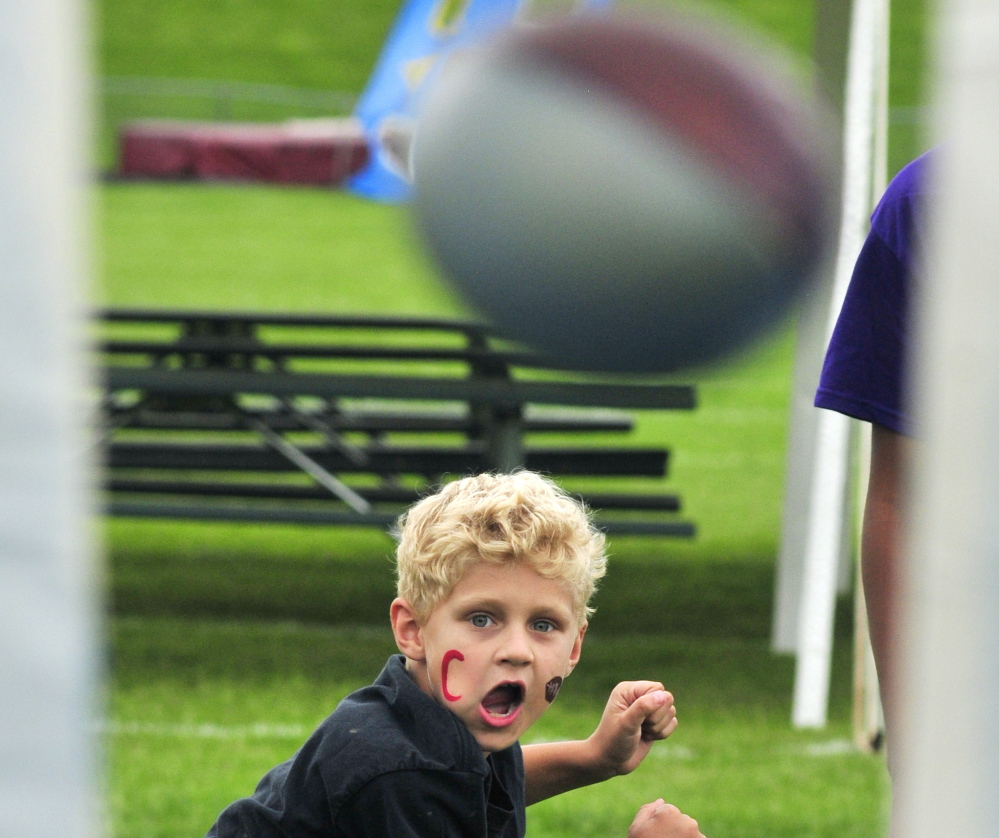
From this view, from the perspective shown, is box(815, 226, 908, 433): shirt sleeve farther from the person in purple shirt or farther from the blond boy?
the blond boy

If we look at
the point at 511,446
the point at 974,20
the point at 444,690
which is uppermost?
the point at 974,20

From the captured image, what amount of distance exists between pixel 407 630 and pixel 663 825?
0.45 meters

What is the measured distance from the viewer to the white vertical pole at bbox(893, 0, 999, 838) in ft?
3.06

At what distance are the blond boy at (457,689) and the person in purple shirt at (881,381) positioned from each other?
1.31 ft

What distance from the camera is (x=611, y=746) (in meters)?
2.28

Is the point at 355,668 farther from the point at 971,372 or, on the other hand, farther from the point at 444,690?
the point at 971,372

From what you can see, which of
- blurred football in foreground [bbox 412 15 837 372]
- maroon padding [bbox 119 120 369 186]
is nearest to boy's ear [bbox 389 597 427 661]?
blurred football in foreground [bbox 412 15 837 372]

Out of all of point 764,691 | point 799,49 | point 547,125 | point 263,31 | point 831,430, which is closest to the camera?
point 547,125

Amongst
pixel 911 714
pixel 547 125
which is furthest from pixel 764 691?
pixel 911 714

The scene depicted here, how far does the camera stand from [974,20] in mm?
923

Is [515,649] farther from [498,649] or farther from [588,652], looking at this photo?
[588,652]

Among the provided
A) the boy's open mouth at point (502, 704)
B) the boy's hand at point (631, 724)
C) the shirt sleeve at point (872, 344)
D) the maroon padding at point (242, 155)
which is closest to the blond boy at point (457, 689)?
the boy's open mouth at point (502, 704)

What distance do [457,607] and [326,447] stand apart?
4931mm

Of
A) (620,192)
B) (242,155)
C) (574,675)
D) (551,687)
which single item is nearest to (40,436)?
(620,192)
